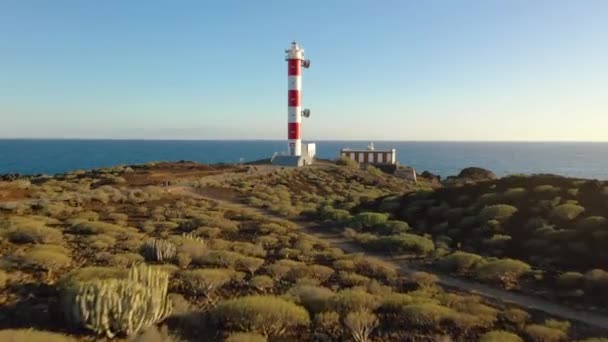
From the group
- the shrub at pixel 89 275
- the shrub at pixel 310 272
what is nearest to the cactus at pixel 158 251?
the shrub at pixel 89 275

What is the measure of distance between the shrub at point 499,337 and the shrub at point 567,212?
12.8 metres

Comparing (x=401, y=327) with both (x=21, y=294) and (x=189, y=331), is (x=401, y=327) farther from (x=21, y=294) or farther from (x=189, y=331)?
(x=21, y=294)

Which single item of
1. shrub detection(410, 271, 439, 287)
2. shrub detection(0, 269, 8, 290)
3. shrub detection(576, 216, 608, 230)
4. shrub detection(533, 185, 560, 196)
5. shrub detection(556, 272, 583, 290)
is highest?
shrub detection(533, 185, 560, 196)

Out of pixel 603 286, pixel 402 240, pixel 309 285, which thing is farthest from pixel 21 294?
pixel 603 286

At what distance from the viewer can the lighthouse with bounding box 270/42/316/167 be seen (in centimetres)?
5075

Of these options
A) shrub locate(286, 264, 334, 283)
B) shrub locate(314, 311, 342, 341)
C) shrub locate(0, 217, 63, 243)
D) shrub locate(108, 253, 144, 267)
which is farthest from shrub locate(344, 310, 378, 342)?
shrub locate(0, 217, 63, 243)

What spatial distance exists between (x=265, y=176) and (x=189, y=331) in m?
32.6

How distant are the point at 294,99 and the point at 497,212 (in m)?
32.6

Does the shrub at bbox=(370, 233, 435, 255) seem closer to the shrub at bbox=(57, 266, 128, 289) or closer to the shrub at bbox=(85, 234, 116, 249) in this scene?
the shrub at bbox=(85, 234, 116, 249)

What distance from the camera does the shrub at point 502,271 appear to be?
14.1 m

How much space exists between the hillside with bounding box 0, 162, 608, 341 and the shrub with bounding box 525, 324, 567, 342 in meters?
0.03

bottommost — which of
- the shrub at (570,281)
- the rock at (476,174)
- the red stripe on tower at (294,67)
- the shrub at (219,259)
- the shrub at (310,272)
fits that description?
the rock at (476,174)

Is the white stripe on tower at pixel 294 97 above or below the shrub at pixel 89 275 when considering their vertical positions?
above

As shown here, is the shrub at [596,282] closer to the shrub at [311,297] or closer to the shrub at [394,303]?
the shrub at [394,303]
